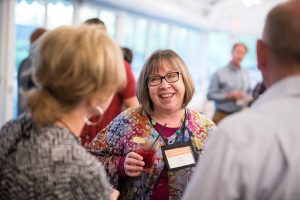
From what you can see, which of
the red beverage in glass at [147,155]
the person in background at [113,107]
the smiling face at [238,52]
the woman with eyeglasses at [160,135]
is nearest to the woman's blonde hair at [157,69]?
the woman with eyeglasses at [160,135]

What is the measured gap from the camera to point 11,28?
11.4ft

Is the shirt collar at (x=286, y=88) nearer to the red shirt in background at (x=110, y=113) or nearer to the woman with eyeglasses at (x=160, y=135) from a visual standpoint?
the woman with eyeglasses at (x=160, y=135)

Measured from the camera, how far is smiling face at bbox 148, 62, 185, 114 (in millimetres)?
1625

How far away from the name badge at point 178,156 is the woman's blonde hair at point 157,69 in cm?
24

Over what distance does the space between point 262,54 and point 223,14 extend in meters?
6.44

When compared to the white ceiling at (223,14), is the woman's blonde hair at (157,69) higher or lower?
lower

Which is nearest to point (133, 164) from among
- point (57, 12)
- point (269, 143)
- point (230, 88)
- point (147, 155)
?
point (147, 155)

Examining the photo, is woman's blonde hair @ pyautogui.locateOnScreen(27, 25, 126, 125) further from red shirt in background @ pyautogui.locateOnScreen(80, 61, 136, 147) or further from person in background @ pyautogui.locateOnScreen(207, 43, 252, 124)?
person in background @ pyautogui.locateOnScreen(207, 43, 252, 124)

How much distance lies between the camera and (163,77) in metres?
1.63

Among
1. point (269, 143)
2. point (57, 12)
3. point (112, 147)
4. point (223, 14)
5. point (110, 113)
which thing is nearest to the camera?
point (269, 143)

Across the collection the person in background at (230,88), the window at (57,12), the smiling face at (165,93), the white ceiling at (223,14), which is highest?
the white ceiling at (223,14)

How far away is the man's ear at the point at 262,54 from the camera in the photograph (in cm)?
85

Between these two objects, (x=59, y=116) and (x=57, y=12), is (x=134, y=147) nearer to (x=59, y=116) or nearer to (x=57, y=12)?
(x=59, y=116)

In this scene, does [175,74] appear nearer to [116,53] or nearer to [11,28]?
[116,53]
